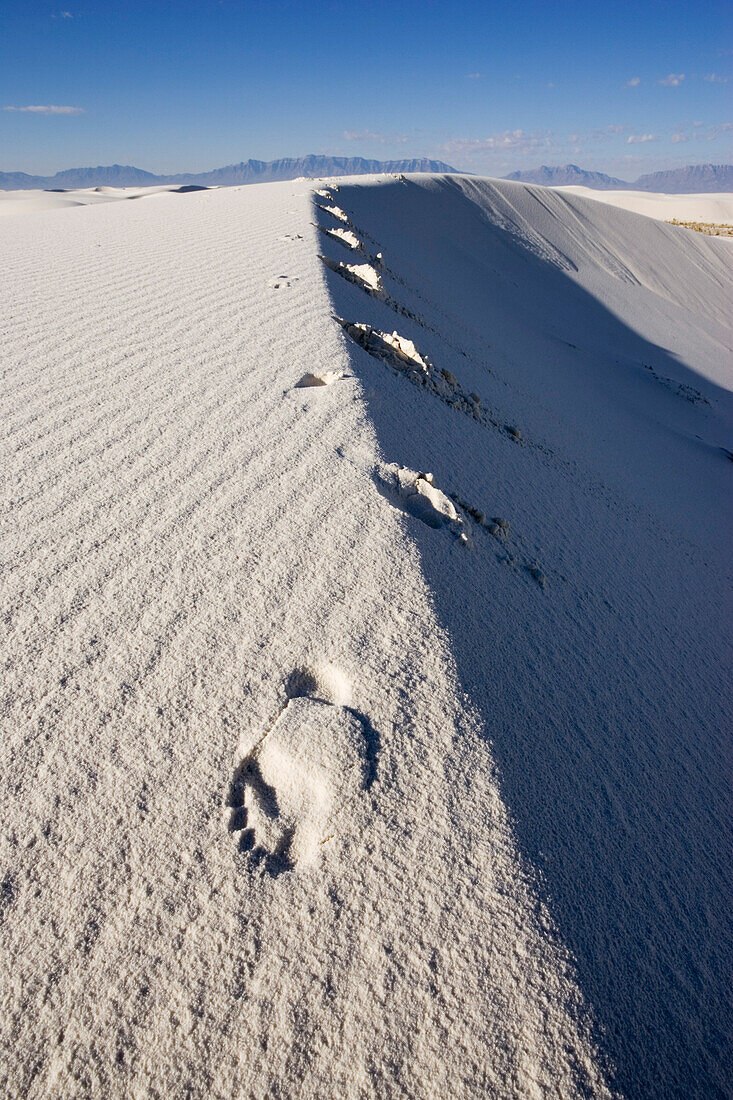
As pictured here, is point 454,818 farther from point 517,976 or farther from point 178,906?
point 178,906

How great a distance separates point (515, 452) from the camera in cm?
344

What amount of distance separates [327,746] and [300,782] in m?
0.09

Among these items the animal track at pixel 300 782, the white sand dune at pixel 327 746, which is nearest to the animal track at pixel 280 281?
the white sand dune at pixel 327 746

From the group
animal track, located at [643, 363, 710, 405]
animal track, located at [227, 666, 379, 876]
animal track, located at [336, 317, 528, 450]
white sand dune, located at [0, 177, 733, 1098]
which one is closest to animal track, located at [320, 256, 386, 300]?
animal track, located at [336, 317, 528, 450]

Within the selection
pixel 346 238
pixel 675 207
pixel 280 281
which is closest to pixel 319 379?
pixel 280 281

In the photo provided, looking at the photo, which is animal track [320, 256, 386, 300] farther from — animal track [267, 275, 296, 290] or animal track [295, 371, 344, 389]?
animal track [295, 371, 344, 389]

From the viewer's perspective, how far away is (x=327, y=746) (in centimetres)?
123

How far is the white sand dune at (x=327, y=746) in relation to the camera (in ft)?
3.06

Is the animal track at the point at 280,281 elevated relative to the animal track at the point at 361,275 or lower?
elevated

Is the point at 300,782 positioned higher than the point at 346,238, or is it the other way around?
the point at 346,238

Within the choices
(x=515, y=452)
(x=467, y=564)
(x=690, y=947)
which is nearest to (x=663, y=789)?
(x=690, y=947)

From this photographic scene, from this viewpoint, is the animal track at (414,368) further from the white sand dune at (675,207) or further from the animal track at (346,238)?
the white sand dune at (675,207)

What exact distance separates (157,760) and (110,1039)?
1.44ft

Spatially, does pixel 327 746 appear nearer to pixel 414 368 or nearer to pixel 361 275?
pixel 414 368
